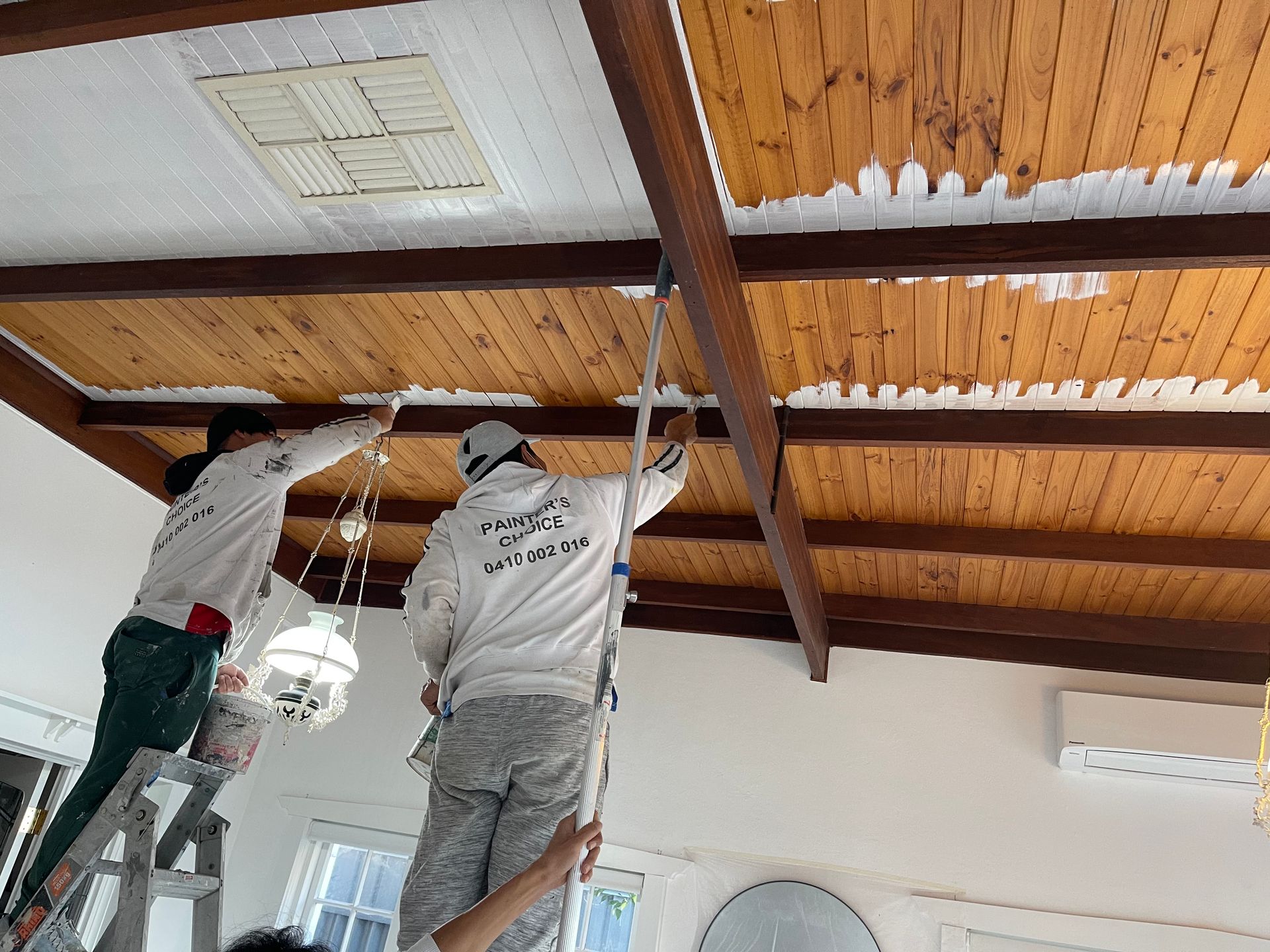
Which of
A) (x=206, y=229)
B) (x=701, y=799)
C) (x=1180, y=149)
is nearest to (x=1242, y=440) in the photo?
(x=1180, y=149)

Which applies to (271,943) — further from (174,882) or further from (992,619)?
(992,619)

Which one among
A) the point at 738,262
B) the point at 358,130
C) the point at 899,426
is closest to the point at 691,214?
the point at 738,262

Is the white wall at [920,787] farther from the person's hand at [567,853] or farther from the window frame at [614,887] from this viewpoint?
the person's hand at [567,853]

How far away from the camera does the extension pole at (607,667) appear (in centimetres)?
167

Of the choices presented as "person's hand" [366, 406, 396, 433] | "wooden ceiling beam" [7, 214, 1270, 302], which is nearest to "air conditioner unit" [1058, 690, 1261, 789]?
"wooden ceiling beam" [7, 214, 1270, 302]

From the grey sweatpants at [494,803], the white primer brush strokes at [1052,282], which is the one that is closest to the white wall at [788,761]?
the white primer brush strokes at [1052,282]

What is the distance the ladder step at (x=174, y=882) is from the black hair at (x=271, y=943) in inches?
38.2

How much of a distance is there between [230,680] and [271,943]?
1711 mm

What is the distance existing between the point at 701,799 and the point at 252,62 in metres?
3.71

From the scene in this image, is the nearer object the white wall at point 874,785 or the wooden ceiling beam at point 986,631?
the white wall at point 874,785

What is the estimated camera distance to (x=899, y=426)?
3.34 m

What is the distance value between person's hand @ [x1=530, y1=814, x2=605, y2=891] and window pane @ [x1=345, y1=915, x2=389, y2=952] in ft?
11.9

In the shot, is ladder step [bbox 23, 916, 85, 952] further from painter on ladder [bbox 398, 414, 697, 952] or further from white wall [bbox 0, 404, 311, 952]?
white wall [bbox 0, 404, 311, 952]

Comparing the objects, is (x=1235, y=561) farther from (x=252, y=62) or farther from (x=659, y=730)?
(x=252, y=62)
